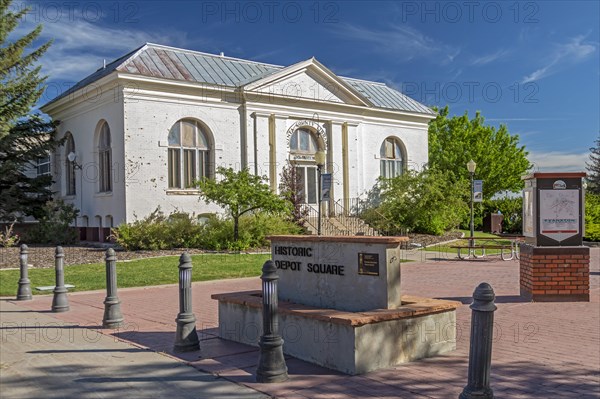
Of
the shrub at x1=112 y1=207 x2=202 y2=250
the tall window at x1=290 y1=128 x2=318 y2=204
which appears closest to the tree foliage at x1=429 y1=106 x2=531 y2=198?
the tall window at x1=290 y1=128 x2=318 y2=204

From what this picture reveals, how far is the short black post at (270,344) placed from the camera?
5.63 metres

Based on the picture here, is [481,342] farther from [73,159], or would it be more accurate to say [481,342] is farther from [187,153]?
[73,159]

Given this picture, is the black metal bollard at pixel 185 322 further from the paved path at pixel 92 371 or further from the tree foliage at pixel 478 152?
the tree foliage at pixel 478 152

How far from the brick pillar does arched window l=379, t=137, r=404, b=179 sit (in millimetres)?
20954

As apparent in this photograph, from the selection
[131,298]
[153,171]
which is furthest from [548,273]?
[153,171]

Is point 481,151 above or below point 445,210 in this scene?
above

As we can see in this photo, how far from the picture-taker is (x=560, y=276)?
10.5 m

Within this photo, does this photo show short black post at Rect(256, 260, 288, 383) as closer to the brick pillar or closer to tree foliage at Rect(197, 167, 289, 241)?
the brick pillar


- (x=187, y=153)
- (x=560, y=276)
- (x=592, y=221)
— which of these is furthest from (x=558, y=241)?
(x=592, y=221)

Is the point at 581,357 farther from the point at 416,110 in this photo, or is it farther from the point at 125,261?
the point at 416,110

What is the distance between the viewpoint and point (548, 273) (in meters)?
10.5

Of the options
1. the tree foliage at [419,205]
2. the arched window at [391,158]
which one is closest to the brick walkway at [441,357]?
the tree foliage at [419,205]

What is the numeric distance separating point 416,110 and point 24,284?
83.2 feet

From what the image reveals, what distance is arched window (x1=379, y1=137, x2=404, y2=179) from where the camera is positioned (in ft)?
104
